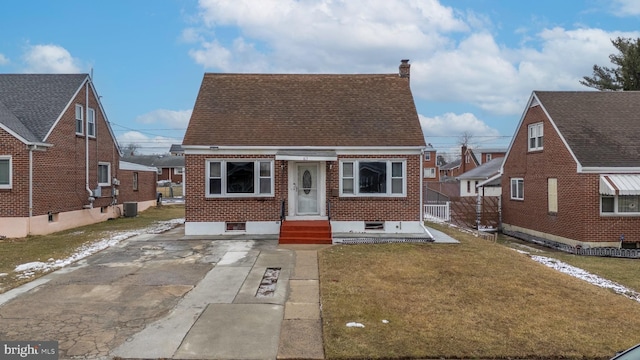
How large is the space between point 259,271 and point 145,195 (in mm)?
21538

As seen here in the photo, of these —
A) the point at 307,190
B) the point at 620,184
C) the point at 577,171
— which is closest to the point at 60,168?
the point at 307,190

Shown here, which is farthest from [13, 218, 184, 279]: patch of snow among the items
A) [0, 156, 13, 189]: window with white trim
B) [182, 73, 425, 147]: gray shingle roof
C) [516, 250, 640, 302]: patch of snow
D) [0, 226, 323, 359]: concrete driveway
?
[516, 250, 640, 302]: patch of snow

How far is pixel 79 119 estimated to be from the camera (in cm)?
2027

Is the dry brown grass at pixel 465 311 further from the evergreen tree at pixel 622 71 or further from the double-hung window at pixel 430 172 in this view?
the double-hung window at pixel 430 172

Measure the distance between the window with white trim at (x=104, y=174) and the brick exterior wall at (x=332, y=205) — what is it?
1027 cm

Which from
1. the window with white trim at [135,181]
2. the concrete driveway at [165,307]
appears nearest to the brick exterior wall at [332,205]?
the concrete driveway at [165,307]

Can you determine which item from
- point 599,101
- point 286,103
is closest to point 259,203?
point 286,103

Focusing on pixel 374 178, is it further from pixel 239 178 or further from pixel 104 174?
pixel 104 174

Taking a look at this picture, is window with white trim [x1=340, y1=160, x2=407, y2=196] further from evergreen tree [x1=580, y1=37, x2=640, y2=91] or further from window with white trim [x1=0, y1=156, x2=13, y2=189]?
evergreen tree [x1=580, y1=37, x2=640, y2=91]

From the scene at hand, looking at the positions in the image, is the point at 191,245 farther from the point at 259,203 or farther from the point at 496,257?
the point at 496,257

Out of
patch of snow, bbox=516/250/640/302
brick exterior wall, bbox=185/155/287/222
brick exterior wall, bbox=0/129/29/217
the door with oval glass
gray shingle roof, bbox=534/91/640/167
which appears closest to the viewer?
patch of snow, bbox=516/250/640/302

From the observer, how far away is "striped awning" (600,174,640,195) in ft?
53.8

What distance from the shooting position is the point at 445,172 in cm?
7500

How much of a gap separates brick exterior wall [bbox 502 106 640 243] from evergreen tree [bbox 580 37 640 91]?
59.1 ft
